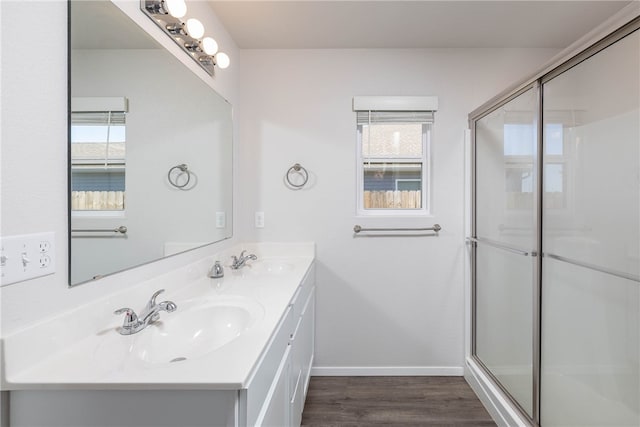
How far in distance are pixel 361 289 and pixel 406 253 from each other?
16.9 inches

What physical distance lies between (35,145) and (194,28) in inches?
40.6

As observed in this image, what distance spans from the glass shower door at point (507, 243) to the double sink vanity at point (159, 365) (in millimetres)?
1288

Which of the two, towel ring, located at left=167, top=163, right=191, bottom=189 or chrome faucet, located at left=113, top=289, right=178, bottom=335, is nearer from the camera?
chrome faucet, located at left=113, top=289, right=178, bottom=335

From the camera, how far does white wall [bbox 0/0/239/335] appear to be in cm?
77

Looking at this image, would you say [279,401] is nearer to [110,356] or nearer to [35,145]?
[110,356]

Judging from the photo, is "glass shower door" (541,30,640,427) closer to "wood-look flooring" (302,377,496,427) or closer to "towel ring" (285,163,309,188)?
"wood-look flooring" (302,377,496,427)

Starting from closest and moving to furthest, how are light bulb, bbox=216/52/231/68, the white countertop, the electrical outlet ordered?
1. the white countertop
2. the electrical outlet
3. light bulb, bbox=216/52/231/68

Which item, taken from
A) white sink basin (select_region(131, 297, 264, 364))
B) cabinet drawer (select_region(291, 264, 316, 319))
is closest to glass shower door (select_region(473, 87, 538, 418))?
cabinet drawer (select_region(291, 264, 316, 319))

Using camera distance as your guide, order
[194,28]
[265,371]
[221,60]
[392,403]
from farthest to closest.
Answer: [392,403] → [221,60] → [194,28] → [265,371]

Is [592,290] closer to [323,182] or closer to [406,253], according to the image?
[406,253]

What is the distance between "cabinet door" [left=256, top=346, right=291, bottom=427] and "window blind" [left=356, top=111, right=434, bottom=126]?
1.72 m

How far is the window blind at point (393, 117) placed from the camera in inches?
96.3

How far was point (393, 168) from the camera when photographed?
8.36 feet

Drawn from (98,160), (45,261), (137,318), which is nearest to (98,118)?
(98,160)
